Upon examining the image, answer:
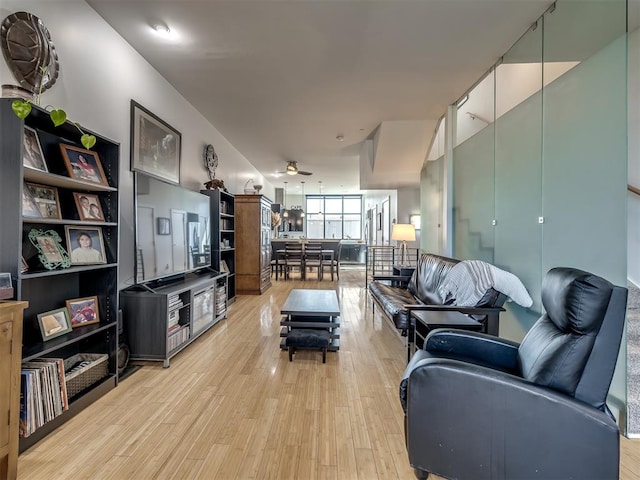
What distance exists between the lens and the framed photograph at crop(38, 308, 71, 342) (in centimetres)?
178

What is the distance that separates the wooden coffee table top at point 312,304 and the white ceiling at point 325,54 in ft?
8.20

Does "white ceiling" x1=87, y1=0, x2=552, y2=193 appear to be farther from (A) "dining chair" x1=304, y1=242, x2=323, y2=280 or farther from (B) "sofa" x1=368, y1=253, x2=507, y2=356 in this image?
(A) "dining chair" x1=304, y1=242, x2=323, y2=280

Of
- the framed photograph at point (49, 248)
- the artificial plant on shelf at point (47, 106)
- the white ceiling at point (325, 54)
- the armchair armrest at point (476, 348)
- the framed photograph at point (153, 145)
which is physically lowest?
the armchair armrest at point (476, 348)

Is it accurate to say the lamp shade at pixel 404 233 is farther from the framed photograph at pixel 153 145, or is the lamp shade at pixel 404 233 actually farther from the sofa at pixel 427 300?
the framed photograph at pixel 153 145

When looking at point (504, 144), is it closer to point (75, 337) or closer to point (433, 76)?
point (433, 76)

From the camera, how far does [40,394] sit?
1633 mm

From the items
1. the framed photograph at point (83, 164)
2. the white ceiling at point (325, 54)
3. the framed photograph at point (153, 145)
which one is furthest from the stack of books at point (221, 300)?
→ the white ceiling at point (325, 54)

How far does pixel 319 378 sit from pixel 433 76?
3394 mm

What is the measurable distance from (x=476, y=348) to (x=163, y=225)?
2863mm

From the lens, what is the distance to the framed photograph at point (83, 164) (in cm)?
194

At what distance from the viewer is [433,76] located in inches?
132

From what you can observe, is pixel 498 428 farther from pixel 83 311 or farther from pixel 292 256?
pixel 292 256

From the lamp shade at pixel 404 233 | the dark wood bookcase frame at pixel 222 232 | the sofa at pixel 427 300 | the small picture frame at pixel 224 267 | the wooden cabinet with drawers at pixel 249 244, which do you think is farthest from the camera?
the wooden cabinet with drawers at pixel 249 244

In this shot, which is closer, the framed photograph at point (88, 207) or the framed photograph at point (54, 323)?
the framed photograph at point (54, 323)
